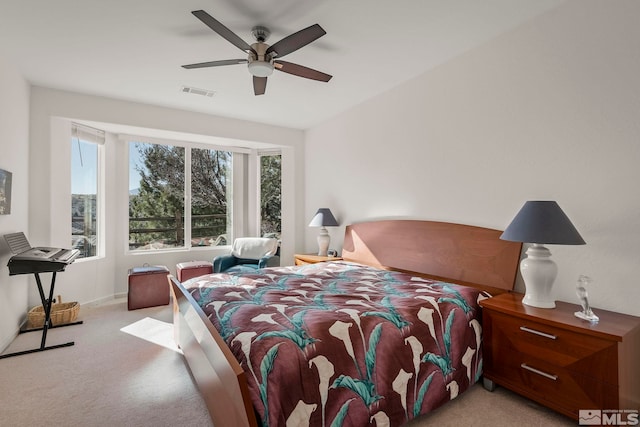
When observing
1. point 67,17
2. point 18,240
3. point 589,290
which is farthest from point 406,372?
point 18,240

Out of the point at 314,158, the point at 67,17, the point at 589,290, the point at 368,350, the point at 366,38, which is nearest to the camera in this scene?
the point at 368,350

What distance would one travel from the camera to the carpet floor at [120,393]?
1907 millimetres

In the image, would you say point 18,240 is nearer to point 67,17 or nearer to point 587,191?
point 67,17

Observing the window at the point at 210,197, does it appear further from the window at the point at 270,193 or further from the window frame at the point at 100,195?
the window frame at the point at 100,195

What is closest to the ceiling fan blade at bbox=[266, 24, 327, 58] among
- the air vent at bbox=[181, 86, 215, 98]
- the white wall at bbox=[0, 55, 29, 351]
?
the air vent at bbox=[181, 86, 215, 98]

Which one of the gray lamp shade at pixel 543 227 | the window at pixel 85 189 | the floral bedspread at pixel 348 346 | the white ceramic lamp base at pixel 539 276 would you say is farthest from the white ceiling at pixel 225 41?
the floral bedspread at pixel 348 346

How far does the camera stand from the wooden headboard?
2.51 metres

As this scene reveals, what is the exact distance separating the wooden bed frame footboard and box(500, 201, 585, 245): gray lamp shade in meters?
1.83

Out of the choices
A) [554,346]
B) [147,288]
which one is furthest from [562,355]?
[147,288]

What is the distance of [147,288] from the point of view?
13.3ft

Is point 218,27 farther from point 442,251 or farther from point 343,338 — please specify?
point 442,251

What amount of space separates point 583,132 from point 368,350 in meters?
2.07

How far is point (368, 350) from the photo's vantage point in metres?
1.66

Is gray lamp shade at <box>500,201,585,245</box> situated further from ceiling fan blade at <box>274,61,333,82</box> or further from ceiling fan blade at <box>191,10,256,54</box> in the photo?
ceiling fan blade at <box>191,10,256,54</box>
